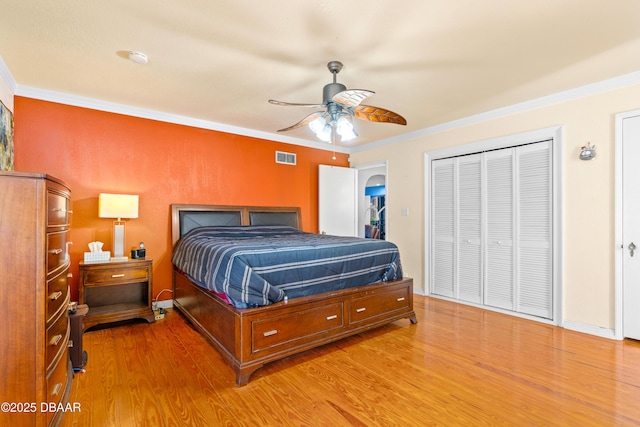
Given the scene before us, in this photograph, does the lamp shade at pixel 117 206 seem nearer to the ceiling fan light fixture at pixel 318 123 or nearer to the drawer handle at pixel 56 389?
the drawer handle at pixel 56 389

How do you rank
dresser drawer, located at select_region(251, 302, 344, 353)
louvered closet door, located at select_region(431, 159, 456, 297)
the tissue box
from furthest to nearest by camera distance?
louvered closet door, located at select_region(431, 159, 456, 297) < the tissue box < dresser drawer, located at select_region(251, 302, 344, 353)

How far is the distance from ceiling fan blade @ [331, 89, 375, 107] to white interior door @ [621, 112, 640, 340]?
2.69 meters

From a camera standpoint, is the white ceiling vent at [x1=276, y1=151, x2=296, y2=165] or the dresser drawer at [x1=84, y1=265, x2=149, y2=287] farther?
the white ceiling vent at [x1=276, y1=151, x2=296, y2=165]

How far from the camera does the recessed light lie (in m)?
2.48

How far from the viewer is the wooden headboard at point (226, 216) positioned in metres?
4.00

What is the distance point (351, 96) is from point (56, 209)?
196 cm

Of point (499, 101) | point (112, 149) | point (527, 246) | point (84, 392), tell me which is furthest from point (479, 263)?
point (112, 149)

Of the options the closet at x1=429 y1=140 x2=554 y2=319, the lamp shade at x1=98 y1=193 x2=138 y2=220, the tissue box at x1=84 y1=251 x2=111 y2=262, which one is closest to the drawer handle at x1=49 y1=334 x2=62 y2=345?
the tissue box at x1=84 y1=251 x2=111 y2=262

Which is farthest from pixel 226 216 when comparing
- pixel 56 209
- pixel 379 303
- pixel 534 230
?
pixel 534 230

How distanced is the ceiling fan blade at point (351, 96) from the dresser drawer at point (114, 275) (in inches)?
110

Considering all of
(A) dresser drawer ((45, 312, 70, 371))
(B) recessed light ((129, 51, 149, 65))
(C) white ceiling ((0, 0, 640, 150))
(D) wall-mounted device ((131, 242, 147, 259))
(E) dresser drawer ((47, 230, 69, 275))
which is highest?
(C) white ceiling ((0, 0, 640, 150))

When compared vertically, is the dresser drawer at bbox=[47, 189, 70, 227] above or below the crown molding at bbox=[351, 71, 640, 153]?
below

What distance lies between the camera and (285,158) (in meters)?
5.08

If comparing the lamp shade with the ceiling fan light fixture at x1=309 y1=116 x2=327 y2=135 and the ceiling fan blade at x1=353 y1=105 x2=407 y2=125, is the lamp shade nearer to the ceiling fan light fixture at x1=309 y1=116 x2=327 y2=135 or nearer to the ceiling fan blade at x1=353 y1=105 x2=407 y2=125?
the ceiling fan light fixture at x1=309 y1=116 x2=327 y2=135
